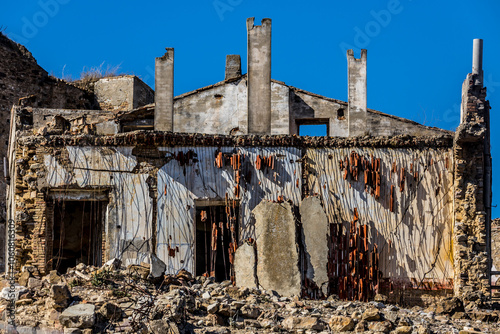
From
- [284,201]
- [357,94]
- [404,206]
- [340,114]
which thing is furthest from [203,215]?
[340,114]

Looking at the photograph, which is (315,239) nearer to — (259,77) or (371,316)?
(371,316)

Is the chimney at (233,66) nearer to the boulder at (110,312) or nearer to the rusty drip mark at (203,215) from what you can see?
the rusty drip mark at (203,215)

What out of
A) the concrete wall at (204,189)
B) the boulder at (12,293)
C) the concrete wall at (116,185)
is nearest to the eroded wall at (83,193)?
the concrete wall at (116,185)

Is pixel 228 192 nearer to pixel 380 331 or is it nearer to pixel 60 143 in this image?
pixel 60 143

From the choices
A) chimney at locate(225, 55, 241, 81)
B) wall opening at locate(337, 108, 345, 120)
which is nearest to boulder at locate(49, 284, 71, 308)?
wall opening at locate(337, 108, 345, 120)

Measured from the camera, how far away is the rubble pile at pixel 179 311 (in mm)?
10625

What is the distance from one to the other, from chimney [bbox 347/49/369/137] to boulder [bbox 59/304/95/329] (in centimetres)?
1002

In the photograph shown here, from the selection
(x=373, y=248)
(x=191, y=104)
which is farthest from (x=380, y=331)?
(x=191, y=104)

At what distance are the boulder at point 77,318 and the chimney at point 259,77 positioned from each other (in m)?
7.43

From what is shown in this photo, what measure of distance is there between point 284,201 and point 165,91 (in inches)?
205

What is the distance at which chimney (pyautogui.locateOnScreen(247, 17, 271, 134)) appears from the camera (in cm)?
1695

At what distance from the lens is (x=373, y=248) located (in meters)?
15.0

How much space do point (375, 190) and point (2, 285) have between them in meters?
7.86

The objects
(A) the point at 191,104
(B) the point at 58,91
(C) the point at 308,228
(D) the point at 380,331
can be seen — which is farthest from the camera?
(B) the point at 58,91
